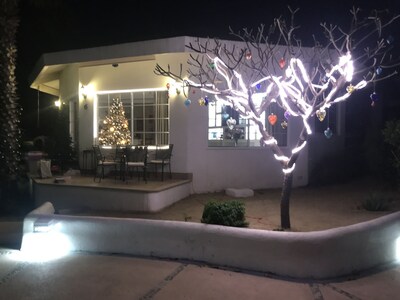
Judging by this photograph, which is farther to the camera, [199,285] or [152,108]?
[152,108]

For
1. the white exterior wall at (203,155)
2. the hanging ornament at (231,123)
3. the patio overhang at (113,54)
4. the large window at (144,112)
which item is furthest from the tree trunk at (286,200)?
the large window at (144,112)

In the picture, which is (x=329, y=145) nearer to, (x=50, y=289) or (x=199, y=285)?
(x=199, y=285)

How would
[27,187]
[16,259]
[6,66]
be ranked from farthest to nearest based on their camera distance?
[27,187] → [6,66] → [16,259]

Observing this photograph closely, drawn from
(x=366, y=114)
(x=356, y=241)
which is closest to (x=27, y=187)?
(x=356, y=241)

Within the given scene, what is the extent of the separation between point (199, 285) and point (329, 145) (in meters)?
8.16

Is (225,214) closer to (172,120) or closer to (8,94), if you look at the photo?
(172,120)

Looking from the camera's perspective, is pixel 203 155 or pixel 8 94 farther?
pixel 203 155

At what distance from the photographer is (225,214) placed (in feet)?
21.0

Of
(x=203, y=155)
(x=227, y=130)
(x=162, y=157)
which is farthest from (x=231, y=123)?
(x=162, y=157)

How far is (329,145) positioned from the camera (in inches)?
473

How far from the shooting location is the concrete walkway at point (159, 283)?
4.81 m

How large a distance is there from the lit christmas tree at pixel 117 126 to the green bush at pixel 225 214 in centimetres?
572

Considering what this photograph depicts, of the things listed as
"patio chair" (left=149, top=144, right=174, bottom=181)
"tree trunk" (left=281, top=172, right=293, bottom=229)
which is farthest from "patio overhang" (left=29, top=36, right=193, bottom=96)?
"tree trunk" (left=281, top=172, right=293, bottom=229)

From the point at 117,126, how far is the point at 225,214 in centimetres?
616
